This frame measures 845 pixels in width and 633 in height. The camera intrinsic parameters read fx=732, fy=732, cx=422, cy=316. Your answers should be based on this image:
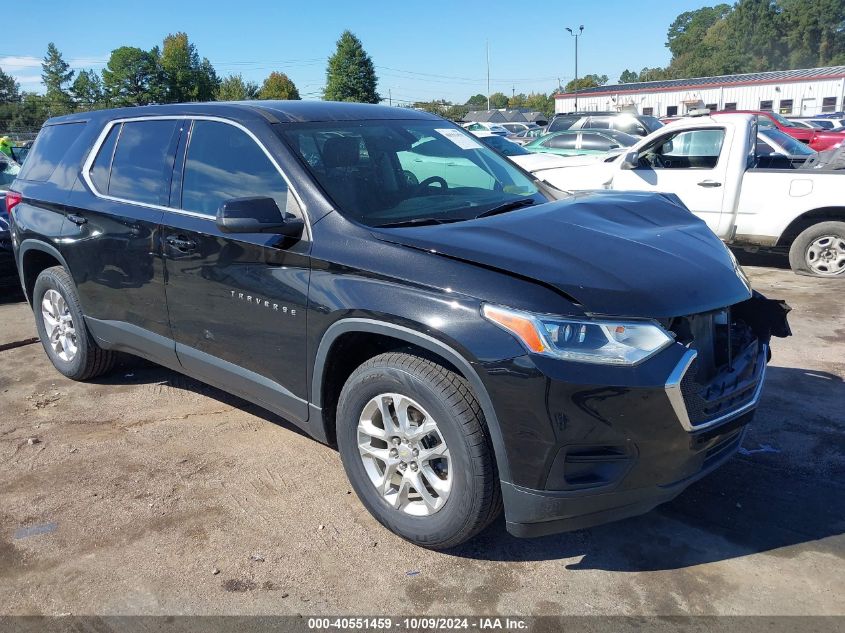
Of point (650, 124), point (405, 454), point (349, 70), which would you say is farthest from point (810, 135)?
point (349, 70)

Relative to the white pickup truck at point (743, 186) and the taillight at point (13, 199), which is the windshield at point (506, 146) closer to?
the white pickup truck at point (743, 186)

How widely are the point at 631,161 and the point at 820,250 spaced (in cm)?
228

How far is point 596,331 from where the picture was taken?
A: 8.60 ft

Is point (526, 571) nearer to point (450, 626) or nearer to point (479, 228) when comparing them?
point (450, 626)

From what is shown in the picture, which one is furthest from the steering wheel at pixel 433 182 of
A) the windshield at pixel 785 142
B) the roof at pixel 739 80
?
the roof at pixel 739 80

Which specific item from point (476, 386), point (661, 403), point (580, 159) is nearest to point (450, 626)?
point (476, 386)

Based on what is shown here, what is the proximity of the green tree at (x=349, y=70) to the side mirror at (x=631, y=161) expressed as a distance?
224ft

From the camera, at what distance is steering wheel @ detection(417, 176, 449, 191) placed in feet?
12.4

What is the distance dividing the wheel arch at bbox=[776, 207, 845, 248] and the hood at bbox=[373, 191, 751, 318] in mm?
5152

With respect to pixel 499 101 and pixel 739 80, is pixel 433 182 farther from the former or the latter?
pixel 499 101

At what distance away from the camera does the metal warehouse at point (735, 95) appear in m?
53.4

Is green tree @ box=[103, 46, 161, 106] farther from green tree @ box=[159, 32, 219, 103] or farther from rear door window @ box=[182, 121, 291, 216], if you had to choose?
rear door window @ box=[182, 121, 291, 216]

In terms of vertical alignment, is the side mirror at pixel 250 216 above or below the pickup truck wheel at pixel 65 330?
above

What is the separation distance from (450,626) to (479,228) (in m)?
1.60
